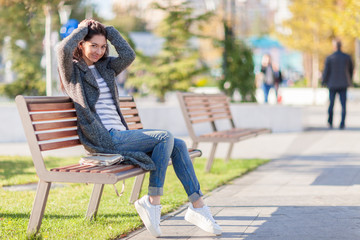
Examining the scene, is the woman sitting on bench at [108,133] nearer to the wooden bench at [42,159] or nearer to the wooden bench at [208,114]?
the wooden bench at [42,159]

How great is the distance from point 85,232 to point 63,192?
6.16 ft

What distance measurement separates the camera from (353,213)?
4992mm

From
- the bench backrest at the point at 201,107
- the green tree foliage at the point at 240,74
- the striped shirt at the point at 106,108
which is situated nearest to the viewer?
the striped shirt at the point at 106,108

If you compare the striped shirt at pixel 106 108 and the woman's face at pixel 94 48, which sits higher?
the woman's face at pixel 94 48

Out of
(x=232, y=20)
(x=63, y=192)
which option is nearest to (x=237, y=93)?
(x=232, y=20)

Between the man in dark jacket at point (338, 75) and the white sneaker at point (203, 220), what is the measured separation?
31.7 feet

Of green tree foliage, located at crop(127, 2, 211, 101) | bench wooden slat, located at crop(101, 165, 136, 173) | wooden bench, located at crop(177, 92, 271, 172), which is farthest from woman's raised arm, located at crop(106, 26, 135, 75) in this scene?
green tree foliage, located at crop(127, 2, 211, 101)

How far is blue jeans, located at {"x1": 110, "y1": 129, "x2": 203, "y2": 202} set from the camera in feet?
13.9

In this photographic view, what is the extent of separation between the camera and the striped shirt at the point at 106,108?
14.8ft

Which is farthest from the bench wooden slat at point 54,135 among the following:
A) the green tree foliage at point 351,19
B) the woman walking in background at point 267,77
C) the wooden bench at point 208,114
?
the woman walking in background at point 267,77

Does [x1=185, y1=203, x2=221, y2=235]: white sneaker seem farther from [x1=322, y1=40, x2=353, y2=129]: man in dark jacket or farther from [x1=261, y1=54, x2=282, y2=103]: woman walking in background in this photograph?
[x1=261, y1=54, x2=282, y2=103]: woman walking in background

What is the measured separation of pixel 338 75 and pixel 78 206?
370 inches

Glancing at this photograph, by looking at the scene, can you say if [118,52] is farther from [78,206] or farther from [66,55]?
[78,206]

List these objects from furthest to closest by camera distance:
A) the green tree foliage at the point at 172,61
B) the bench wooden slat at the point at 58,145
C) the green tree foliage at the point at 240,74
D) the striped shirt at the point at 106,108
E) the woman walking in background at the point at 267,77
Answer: the woman walking in background at the point at 267,77 < the green tree foliage at the point at 172,61 < the green tree foliage at the point at 240,74 < the striped shirt at the point at 106,108 < the bench wooden slat at the point at 58,145
